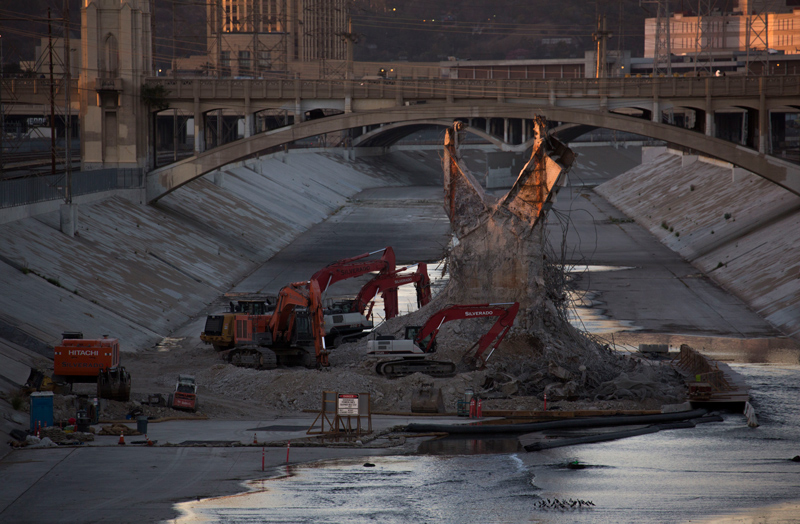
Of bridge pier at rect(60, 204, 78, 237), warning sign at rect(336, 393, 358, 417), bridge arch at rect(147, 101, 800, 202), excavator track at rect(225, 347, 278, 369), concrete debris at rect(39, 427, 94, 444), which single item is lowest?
excavator track at rect(225, 347, 278, 369)

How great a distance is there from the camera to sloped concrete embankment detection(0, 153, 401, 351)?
40219 mm

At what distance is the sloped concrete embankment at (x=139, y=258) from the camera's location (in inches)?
1583

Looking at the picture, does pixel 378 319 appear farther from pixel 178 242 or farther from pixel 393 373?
pixel 178 242

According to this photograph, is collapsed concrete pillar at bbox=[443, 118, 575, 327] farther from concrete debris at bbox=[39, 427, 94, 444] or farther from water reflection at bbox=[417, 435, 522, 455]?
concrete debris at bbox=[39, 427, 94, 444]

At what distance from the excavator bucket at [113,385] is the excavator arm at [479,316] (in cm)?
963

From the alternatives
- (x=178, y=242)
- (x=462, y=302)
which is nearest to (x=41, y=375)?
(x=462, y=302)

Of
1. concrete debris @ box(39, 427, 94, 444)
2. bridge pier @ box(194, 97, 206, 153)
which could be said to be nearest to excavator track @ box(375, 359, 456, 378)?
concrete debris @ box(39, 427, 94, 444)

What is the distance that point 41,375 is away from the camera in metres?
29.1

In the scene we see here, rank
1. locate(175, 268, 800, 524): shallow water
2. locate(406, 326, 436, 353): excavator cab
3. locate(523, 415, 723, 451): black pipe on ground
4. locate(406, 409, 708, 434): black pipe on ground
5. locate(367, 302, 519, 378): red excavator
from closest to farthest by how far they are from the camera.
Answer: locate(175, 268, 800, 524): shallow water < locate(523, 415, 723, 451): black pipe on ground < locate(406, 409, 708, 434): black pipe on ground < locate(367, 302, 519, 378): red excavator < locate(406, 326, 436, 353): excavator cab

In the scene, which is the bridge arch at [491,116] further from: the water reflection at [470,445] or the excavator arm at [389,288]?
the water reflection at [470,445]

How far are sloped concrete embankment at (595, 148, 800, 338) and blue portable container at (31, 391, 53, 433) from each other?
29.9m

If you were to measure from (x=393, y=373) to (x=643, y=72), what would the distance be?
467 ft

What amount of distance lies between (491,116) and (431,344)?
31.2m

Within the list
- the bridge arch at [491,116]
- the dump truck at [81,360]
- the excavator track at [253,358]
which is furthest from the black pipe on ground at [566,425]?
the bridge arch at [491,116]
